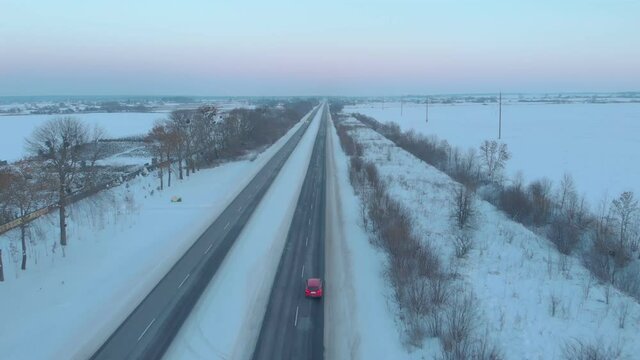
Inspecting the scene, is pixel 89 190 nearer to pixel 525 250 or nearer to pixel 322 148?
pixel 525 250

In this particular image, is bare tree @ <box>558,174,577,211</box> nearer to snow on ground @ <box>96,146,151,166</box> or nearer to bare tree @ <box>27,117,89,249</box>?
bare tree @ <box>27,117,89,249</box>

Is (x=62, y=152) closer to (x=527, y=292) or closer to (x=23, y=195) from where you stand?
(x=23, y=195)

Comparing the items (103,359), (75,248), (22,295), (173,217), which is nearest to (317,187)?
(173,217)

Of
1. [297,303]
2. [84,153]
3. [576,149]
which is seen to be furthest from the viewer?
[576,149]

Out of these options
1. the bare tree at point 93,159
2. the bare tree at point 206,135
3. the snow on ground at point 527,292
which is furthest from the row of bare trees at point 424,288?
the bare tree at point 206,135

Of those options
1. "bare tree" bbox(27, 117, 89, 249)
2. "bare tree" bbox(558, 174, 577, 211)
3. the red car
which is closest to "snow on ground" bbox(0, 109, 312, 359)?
"bare tree" bbox(27, 117, 89, 249)

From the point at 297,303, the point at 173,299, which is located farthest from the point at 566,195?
the point at 173,299
